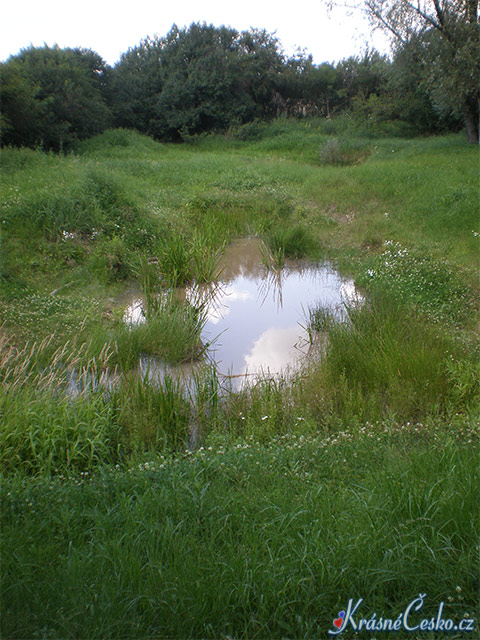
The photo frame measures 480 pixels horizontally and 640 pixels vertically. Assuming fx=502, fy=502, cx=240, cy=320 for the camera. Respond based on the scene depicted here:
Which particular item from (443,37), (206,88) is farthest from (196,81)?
(443,37)

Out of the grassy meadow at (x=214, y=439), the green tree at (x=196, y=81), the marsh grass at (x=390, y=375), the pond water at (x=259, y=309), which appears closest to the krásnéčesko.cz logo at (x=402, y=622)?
the grassy meadow at (x=214, y=439)

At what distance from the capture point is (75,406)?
4016 millimetres

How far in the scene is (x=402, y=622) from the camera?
201cm

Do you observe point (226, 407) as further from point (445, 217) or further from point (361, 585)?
point (445, 217)

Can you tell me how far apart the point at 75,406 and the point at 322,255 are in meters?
6.78

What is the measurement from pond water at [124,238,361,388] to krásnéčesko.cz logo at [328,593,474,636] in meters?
3.22

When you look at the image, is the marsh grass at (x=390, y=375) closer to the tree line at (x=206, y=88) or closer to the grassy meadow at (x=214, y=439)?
the grassy meadow at (x=214, y=439)

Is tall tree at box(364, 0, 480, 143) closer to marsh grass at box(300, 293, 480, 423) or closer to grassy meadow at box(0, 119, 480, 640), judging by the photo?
grassy meadow at box(0, 119, 480, 640)

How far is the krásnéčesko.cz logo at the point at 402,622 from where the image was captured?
1.98 meters

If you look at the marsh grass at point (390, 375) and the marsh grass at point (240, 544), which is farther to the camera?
the marsh grass at point (390, 375)

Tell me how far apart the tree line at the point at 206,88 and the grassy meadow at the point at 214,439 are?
12.1 meters

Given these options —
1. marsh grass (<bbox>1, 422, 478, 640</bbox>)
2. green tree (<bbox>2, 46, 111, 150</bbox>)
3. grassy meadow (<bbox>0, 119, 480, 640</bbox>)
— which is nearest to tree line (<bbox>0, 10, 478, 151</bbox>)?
green tree (<bbox>2, 46, 111, 150</bbox>)

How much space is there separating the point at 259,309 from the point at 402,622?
6.13 m

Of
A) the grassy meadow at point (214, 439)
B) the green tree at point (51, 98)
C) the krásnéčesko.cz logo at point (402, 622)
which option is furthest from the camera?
the green tree at point (51, 98)
